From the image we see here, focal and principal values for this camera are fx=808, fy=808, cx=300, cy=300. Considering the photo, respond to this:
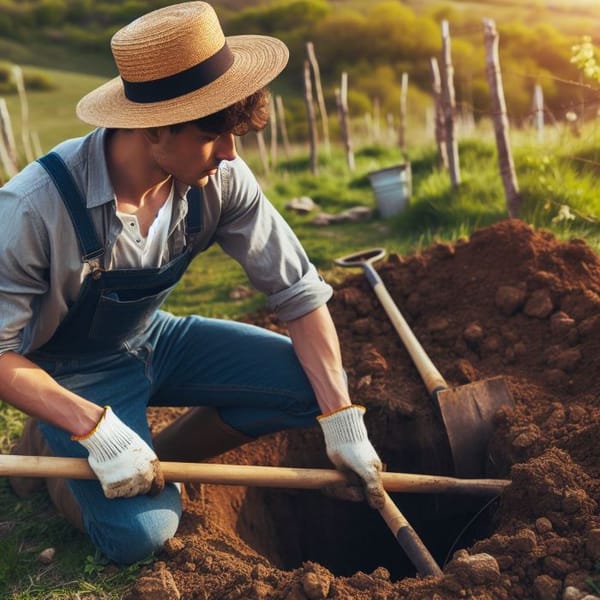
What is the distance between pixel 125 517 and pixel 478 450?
1.41 m

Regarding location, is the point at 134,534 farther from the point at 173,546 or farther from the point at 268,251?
the point at 268,251

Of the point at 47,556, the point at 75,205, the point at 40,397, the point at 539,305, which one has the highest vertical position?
the point at 75,205

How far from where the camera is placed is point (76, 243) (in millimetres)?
2461

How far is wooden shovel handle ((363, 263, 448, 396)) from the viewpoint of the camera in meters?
3.35

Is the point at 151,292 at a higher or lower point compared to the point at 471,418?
higher

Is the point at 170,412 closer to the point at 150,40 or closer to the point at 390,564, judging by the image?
the point at 390,564

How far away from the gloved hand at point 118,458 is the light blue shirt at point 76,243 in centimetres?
38

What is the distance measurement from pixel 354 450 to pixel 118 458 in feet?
2.60

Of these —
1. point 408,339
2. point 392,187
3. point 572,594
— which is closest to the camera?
point 572,594

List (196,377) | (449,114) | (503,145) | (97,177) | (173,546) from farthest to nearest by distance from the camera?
(449,114)
(503,145)
(196,377)
(173,546)
(97,177)

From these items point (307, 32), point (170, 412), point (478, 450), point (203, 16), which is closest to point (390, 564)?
point (478, 450)

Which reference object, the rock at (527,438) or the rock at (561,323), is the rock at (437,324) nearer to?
the rock at (561,323)

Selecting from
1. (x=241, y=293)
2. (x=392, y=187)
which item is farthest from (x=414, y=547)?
(x=392, y=187)

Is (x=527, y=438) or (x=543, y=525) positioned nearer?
(x=543, y=525)
